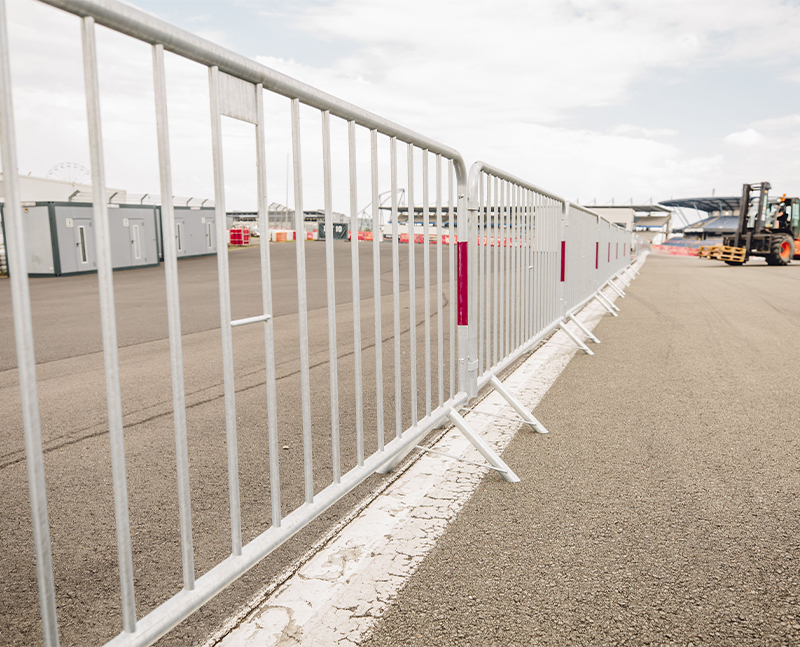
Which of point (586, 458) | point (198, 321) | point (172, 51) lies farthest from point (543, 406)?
point (198, 321)

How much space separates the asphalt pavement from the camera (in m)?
1.98

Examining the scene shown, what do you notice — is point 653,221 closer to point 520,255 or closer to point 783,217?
point 783,217

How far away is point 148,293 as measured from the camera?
13984 mm

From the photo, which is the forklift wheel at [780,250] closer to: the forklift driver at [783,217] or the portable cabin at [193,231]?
the forklift driver at [783,217]

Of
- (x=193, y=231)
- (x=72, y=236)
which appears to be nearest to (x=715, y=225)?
(x=193, y=231)

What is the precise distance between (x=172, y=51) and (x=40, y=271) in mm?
22170

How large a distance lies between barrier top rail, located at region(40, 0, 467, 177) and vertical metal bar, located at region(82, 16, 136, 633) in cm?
5

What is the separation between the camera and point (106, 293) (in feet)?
4.67

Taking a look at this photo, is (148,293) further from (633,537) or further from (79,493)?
(633,537)

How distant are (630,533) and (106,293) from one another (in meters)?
2.19

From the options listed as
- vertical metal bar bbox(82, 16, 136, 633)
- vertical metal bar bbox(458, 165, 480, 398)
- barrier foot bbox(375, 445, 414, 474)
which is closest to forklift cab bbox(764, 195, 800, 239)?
vertical metal bar bbox(458, 165, 480, 398)

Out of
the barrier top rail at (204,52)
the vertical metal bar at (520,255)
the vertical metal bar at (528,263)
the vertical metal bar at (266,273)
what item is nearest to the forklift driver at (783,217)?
the vertical metal bar at (528,263)

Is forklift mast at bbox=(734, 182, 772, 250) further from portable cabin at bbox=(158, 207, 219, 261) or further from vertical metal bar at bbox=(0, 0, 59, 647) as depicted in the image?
vertical metal bar at bbox=(0, 0, 59, 647)

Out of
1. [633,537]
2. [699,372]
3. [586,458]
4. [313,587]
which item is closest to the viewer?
[313,587]
